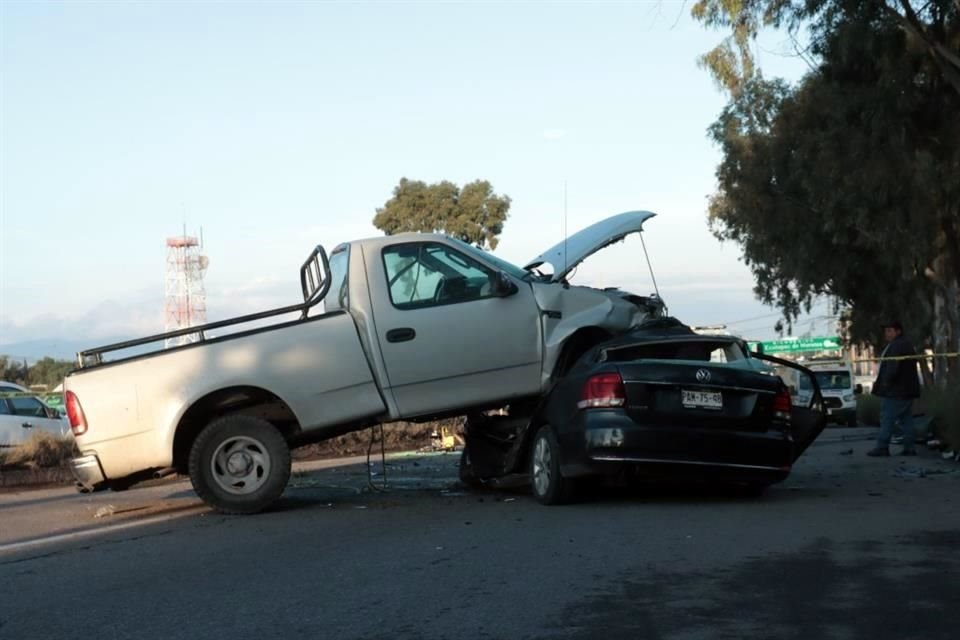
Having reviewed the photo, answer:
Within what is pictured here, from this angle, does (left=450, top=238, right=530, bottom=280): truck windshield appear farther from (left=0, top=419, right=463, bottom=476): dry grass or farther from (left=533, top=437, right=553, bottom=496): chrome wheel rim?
(left=0, top=419, right=463, bottom=476): dry grass

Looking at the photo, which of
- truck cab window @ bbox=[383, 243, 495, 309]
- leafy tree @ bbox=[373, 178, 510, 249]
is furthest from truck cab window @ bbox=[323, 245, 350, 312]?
leafy tree @ bbox=[373, 178, 510, 249]

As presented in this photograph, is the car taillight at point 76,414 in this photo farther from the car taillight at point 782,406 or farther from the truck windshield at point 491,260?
the car taillight at point 782,406

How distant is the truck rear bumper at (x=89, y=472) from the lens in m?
10.9

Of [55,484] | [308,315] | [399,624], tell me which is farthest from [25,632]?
[55,484]

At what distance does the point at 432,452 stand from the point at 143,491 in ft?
18.0

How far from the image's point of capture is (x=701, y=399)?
34.6 feet

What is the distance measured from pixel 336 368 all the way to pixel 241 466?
1.16 meters

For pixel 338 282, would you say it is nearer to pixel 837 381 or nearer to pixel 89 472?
pixel 89 472

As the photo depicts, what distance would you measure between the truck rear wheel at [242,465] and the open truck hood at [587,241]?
9.62 ft

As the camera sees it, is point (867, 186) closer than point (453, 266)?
No

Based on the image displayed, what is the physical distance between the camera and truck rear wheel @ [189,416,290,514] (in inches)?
436

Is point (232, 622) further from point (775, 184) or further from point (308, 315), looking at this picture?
point (775, 184)

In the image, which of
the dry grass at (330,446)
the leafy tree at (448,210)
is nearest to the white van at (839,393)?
the leafy tree at (448,210)

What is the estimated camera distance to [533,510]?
10695 millimetres
